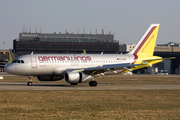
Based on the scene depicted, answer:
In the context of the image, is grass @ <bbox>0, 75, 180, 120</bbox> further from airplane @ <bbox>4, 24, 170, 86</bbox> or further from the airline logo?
the airline logo

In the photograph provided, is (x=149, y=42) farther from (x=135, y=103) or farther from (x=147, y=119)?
(x=147, y=119)

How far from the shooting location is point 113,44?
7520 inches

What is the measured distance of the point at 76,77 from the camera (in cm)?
4419

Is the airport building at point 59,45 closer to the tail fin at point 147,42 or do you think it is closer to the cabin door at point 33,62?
the tail fin at point 147,42

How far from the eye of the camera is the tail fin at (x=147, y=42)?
55250 millimetres

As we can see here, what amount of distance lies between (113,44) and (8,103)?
546 ft

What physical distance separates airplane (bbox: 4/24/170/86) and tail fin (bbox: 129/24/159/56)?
1.21 meters

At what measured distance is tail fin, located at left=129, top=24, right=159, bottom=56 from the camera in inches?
2175

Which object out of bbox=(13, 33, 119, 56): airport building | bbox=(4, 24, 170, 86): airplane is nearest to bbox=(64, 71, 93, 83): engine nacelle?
bbox=(4, 24, 170, 86): airplane

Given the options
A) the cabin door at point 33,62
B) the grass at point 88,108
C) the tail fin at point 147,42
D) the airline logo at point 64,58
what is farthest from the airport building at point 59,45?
the grass at point 88,108

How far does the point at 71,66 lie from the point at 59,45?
141 meters

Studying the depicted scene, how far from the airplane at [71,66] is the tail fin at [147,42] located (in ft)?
3.97

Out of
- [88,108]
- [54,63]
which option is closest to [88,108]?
[88,108]

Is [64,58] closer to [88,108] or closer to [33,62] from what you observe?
[33,62]
